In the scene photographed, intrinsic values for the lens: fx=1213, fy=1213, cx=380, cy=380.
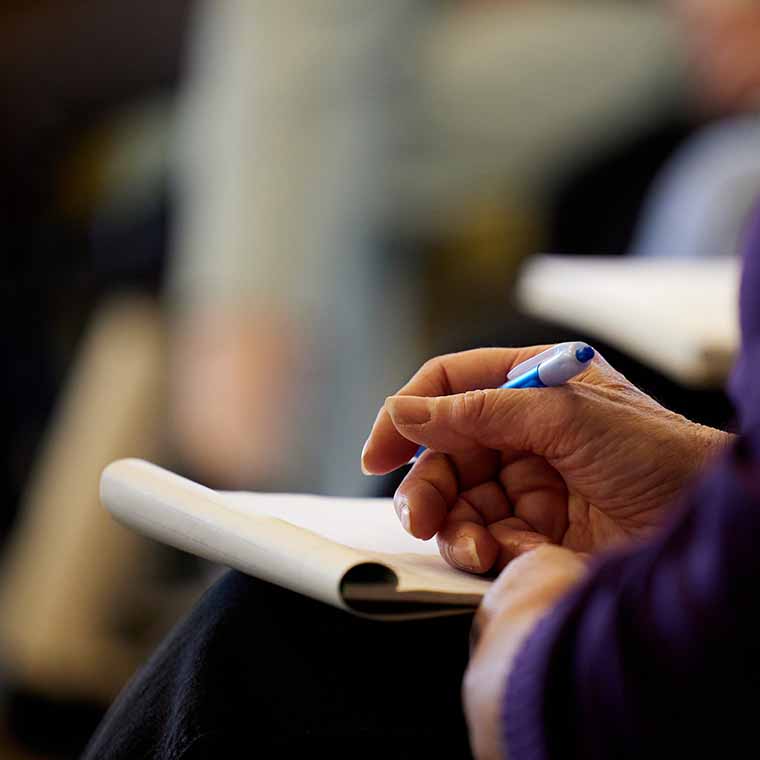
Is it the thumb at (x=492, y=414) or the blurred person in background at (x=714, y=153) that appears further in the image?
the blurred person in background at (x=714, y=153)

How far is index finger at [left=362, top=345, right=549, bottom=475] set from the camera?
1.20 feet

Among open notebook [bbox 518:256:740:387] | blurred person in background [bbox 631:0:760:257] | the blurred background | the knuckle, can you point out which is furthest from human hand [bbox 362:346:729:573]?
blurred person in background [bbox 631:0:760:257]

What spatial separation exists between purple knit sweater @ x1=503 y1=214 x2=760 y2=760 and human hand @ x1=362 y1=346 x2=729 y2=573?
0.09 meters

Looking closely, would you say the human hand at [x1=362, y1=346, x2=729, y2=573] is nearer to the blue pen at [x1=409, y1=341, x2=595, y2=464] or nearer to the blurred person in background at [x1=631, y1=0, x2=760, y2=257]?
the blue pen at [x1=409, y1=341, x2=595, y2=464]

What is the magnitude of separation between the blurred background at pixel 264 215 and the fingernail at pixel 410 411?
0.41 meters

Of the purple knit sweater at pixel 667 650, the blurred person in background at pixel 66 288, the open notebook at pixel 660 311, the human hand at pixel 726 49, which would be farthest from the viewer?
the human hand at pixel 726 49

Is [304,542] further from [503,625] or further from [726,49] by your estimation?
[726,49]

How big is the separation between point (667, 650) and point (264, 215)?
1.16m

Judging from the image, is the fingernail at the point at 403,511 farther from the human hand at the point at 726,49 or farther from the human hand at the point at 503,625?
the human hand at the point at 726,49

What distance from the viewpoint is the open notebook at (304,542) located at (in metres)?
0.29

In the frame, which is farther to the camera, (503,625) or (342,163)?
(342,163)

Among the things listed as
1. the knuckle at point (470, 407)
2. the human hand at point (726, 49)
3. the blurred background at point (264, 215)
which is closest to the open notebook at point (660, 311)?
the blurred background at point (264, 215)

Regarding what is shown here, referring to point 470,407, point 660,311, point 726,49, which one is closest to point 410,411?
point 470,407

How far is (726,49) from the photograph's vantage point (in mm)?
1242
